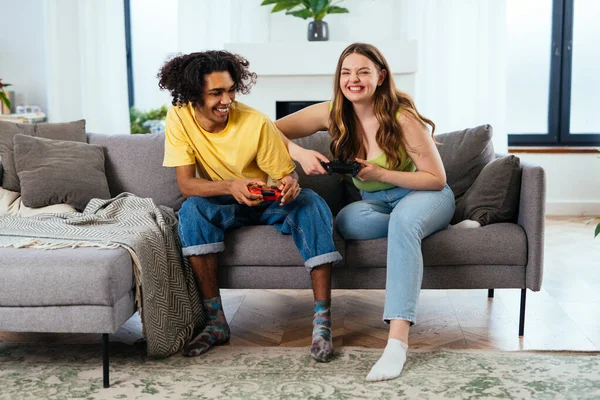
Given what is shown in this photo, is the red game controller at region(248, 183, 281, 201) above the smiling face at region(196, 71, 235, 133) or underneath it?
underneath

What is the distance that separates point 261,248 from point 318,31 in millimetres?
2880

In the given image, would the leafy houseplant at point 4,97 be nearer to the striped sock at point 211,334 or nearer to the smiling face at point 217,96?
the smiling face at point 217,96

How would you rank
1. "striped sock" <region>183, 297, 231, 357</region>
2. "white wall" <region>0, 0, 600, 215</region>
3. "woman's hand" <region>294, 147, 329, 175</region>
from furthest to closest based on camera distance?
"white wall" <region>0, 0, 600, 215</region>
"woman's hand" <region>294, 147, 329, 175</region>
"striped sock" <region>183, 297, 231, 357</region>

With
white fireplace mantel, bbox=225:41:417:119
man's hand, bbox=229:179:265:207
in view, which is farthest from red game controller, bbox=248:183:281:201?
white fireplace mantel, bbox=225:41:417:119

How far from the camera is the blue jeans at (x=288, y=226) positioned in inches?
92.7

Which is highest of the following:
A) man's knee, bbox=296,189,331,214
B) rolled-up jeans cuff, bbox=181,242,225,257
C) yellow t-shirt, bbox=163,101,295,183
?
yellow t-shirt, bbox=163,101,295,183

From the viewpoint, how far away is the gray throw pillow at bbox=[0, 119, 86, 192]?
290 centimetres

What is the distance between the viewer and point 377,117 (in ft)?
8.00

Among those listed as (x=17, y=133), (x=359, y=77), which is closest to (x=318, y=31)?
(x=17, y=133)

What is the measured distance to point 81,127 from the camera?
3.10 meters

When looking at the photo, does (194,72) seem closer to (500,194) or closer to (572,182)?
(500,194)

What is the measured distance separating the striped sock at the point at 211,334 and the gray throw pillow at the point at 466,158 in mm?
1053

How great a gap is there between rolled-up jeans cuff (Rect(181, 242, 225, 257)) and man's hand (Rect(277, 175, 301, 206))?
0.85 ft

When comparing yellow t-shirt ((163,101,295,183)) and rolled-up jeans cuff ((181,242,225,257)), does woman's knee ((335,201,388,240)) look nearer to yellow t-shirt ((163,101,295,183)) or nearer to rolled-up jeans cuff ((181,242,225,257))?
yellow t-shirt ((163,101,295,183))
